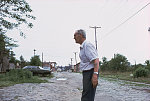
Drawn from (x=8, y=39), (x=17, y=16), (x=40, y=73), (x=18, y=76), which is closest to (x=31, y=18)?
(x=17, y=16)

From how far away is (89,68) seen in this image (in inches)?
136

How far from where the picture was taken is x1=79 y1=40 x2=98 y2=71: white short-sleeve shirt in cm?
342

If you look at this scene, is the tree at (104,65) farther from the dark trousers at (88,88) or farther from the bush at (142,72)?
the dark trousers at (88,88)

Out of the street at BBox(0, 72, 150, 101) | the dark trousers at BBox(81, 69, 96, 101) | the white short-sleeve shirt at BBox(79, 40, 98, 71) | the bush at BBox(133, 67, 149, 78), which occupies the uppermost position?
the white short-sleeve shirt at BBox(79, 40, 98, 71)

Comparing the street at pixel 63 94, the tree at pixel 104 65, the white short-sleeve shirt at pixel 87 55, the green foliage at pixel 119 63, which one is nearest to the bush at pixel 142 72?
the street at pixel 63 94

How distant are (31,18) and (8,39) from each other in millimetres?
4312

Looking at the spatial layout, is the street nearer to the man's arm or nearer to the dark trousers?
the dark trousers

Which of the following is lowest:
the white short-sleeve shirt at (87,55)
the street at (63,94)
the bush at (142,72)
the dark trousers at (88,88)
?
the street at (63,94)

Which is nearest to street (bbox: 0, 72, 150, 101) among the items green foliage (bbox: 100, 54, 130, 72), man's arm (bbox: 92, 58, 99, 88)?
man's arm (bbox: 92, 58, 99, 88)

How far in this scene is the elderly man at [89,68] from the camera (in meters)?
3.34

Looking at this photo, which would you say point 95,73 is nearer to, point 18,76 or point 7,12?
point 7,12

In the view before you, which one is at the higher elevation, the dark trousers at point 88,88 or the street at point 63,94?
the dark trousers at point 88,88

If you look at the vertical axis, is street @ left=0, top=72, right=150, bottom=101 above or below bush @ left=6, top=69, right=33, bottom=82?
below

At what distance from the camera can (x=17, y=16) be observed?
10008mm
